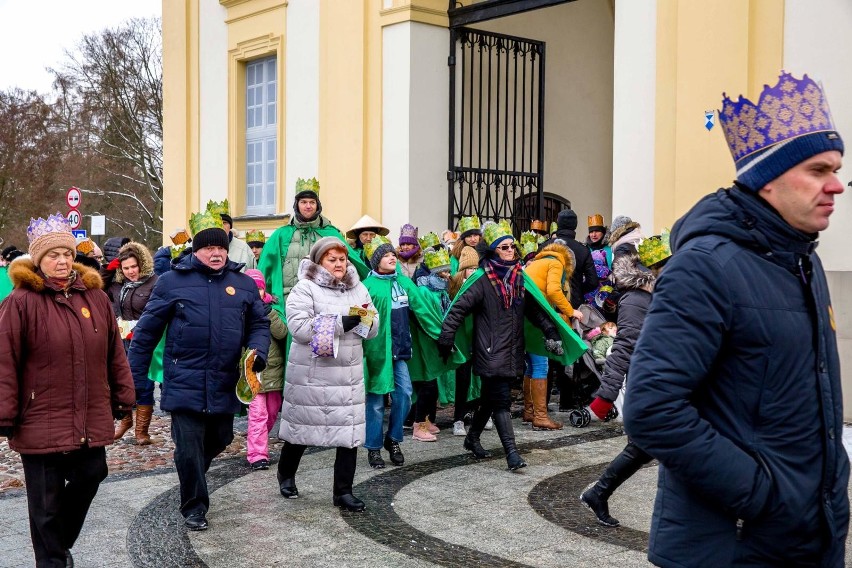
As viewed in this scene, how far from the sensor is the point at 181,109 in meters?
19.0

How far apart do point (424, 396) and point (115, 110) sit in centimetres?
3240

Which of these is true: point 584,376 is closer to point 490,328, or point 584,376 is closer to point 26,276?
point 490,328

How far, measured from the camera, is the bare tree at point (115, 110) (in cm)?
3825

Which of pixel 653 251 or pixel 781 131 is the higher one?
pixel 781 131

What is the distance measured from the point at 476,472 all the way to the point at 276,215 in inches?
387

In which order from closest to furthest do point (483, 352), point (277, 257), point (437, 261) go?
point (483, 352) → point (277, 257) → point (437, 261)

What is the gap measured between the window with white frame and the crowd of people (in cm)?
555

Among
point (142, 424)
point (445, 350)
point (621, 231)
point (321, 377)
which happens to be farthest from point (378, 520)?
point (621, 231)

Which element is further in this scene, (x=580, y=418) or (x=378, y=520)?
(x=580, y=418)

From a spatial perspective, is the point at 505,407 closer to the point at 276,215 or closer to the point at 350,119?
the point at 350,119

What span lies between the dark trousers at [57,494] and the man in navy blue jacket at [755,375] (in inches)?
132

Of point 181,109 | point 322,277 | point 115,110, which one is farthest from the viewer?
point 115,110

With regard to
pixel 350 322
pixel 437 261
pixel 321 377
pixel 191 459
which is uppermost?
pixel 437 261

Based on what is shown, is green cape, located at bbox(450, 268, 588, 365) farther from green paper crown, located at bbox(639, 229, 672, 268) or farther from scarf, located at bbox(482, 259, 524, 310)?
green paper crown, located at bbox(639, 229, 672, 268)
